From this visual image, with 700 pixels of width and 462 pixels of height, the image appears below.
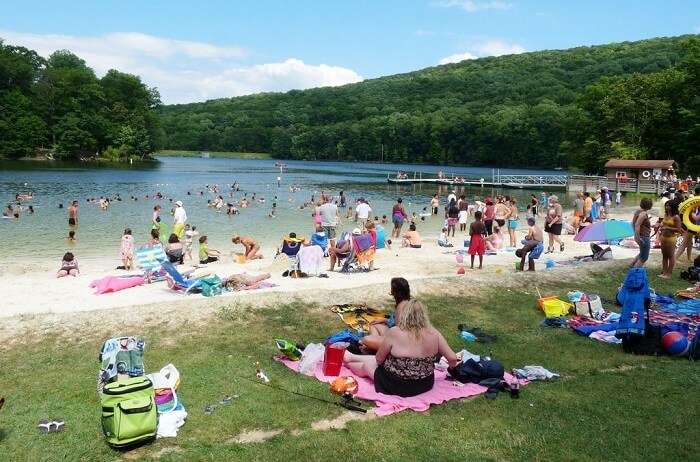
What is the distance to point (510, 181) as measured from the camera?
61031 mm

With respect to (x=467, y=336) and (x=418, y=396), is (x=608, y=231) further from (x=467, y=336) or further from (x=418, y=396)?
(x=418, y=396)

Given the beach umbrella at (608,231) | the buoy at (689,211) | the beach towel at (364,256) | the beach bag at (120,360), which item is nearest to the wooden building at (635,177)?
the beach umbrella at (608,231)

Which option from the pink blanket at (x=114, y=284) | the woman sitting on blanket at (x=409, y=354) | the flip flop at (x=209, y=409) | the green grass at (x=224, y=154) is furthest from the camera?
the green grass at (x=224, y=154)

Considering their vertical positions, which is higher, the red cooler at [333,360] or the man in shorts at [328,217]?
the man in shorts at [328,217]

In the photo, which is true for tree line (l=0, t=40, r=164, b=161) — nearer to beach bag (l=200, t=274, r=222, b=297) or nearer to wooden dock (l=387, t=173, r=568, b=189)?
wooden dock (l=387, t=173, r=568, b=189)

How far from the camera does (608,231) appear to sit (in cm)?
1254

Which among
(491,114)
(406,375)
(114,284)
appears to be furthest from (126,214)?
(491,114)

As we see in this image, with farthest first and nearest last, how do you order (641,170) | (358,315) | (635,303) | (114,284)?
(641,170)
(114,284)
(358,315)
(635,303)

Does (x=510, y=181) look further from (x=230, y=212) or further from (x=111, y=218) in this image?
(x=111, y=218)

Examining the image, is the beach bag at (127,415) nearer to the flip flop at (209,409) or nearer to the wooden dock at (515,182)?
the flip flop at (209,409)

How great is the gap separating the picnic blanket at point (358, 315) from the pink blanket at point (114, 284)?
15.1 feet

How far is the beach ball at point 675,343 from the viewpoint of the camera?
24.4 feet

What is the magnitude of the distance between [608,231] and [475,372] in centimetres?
753

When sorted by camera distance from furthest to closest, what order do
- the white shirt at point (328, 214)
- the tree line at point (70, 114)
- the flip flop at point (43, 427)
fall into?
the tree line at point (70, 114) → the white shirt at point (328, 214) → the flip flop at point (43, 427)
